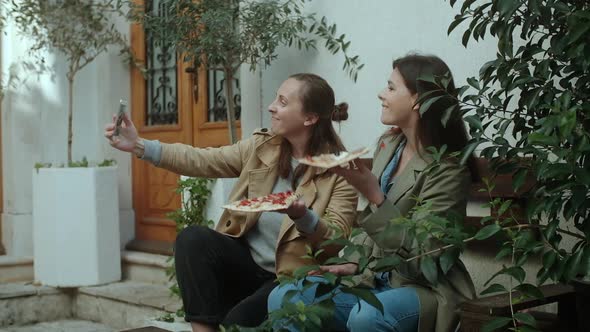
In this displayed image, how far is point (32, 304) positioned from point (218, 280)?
288 cm

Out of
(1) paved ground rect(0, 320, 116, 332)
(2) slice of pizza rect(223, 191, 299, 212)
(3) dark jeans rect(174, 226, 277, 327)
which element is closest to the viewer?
(2) slice of pizza rect(223, 191, 299, 212)

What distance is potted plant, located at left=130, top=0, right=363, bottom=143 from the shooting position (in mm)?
4469

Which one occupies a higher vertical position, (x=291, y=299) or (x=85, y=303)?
(x=291, y=299)

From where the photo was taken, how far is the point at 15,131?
6656mm

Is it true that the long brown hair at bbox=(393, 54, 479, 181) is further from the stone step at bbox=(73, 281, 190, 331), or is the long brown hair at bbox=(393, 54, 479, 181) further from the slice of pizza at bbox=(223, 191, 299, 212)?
the stone step at bbox=(73, 281, 190, 331)

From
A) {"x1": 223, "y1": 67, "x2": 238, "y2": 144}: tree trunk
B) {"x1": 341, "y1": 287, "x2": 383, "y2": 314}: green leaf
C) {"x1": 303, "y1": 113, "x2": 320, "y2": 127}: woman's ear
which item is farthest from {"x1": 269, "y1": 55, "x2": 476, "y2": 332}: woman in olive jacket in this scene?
{"x1": 223, "y1": 67, "x2": 238, "y2": 144}: tree trunk

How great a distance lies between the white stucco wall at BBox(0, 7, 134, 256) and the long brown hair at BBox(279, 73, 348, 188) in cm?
321

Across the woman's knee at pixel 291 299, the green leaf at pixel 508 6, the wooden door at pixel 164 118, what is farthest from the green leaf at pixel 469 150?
the wooden door at pixel 164 118

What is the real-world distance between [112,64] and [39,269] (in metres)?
1.49

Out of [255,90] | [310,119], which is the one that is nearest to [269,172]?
[310,119]

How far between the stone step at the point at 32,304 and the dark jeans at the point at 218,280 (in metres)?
2.77

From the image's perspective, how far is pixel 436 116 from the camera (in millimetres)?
2984

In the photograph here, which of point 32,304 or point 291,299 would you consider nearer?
point 291,299

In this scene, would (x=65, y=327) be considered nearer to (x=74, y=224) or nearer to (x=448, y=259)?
(x=74, y=224)
